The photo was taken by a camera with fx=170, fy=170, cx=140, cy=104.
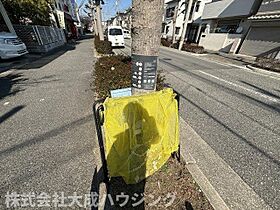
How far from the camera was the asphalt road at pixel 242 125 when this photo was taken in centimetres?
265

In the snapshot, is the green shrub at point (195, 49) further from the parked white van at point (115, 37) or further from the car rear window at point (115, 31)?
the car rear window at point (115, 31)

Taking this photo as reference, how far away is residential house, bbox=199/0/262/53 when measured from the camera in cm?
1628

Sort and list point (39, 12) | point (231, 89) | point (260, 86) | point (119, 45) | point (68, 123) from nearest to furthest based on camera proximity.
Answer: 1. point (68, 123)
2. point (231, 89)
3. point (260, 86)
4. point (39, 12)
5. point (119, 45)

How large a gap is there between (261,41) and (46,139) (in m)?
18.2

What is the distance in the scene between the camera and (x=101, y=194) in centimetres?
210

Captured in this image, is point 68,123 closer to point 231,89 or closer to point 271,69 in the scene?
point 231,89

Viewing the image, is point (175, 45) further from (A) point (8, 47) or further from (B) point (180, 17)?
(A) point (8, 47)

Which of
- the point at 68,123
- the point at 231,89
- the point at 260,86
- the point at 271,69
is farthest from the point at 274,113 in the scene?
the point at 271,69

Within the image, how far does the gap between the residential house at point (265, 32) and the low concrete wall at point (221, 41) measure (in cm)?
138

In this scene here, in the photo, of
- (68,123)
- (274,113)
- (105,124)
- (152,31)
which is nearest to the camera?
(105,124)

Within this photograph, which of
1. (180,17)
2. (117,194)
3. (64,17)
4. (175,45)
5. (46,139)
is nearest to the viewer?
(117,194)

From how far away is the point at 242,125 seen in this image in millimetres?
4020

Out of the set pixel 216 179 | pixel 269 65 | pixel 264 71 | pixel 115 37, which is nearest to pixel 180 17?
pixel 115 37

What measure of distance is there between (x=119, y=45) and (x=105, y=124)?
1752 centimetres
